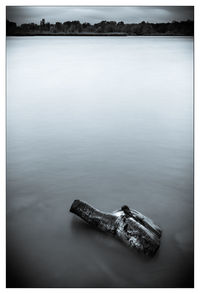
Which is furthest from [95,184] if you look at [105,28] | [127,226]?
[105,28]

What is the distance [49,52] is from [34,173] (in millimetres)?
16732

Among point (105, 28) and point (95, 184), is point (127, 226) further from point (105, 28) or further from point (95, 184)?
point (105, 28)

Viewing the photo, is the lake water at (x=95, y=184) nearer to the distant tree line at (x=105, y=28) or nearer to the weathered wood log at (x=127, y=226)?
the weathered wood log at (x=127, y=226)

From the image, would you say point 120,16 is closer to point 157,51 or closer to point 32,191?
point 32,191

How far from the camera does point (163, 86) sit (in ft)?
31.4

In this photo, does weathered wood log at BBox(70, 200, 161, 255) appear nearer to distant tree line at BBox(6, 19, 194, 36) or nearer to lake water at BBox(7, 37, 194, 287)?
lake water at BBox(7, 37, 194, 287)

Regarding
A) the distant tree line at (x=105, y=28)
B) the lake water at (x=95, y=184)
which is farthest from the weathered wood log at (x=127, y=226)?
the distant tree line at (x=105, y=28)

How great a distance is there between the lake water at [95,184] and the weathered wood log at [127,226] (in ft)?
0.22

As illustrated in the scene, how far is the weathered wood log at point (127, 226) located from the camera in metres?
2.51

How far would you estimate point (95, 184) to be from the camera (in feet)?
12.3

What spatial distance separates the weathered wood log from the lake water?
67 mm

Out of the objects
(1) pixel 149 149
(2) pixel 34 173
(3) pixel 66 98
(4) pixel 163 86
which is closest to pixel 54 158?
(2) pixel 34 173

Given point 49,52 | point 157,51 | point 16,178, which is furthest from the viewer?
point 49,52

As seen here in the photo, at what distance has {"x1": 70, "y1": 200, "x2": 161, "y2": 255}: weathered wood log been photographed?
8.23 ft
